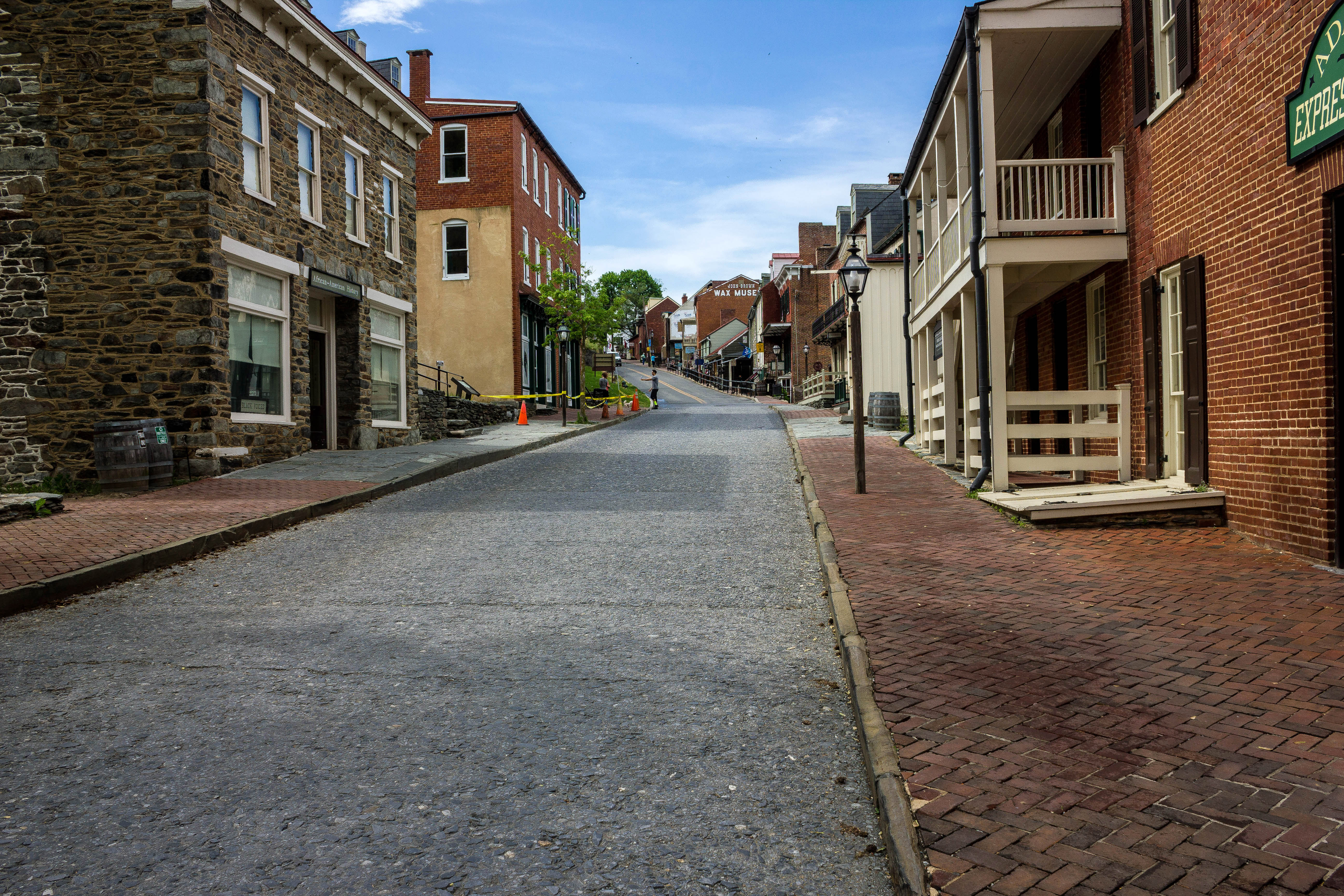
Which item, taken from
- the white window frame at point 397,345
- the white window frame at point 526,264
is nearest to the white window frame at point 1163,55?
the white window frame at point 397,345

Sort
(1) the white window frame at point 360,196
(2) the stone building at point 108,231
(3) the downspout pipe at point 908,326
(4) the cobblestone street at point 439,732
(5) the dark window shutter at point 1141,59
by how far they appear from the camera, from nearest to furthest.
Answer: (4) the cobblestone street at point 439,732 < (5) the dark window shutter at point 1141,59 < (2) the stone building at point 108,231 < (1) the white window frame at point 360,196 < (3) the downspout pipe at point 908,326

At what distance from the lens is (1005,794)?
3.62 meters

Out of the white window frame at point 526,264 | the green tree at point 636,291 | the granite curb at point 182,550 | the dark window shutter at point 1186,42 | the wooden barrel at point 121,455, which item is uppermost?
the green tree at point 636,291

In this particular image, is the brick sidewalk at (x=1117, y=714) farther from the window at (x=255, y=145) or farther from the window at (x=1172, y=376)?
the window at (x=255, y=145)

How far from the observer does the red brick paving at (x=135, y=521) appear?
27.5 ft

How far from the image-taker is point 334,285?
61.2 feet

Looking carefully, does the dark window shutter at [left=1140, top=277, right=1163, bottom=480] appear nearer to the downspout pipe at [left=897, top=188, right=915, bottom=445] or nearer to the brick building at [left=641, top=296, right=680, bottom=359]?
the downspout pipe at [left=897, top=188, right=915, bottom=445]

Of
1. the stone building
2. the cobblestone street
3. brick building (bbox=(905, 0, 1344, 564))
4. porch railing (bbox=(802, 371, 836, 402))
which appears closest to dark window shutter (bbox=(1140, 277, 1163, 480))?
brick building (bbox=(905, 0, 1344, 564))

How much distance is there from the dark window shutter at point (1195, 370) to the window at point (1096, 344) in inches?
126

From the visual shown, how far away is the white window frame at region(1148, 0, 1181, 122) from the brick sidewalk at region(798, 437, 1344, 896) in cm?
498

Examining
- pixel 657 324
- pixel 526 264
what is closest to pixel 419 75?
pixel 526 264

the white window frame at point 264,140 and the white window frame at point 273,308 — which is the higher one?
the white window frame at point 264,140

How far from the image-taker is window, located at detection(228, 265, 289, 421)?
15.4 m

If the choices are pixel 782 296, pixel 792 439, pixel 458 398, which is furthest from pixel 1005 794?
pixel 782 296
